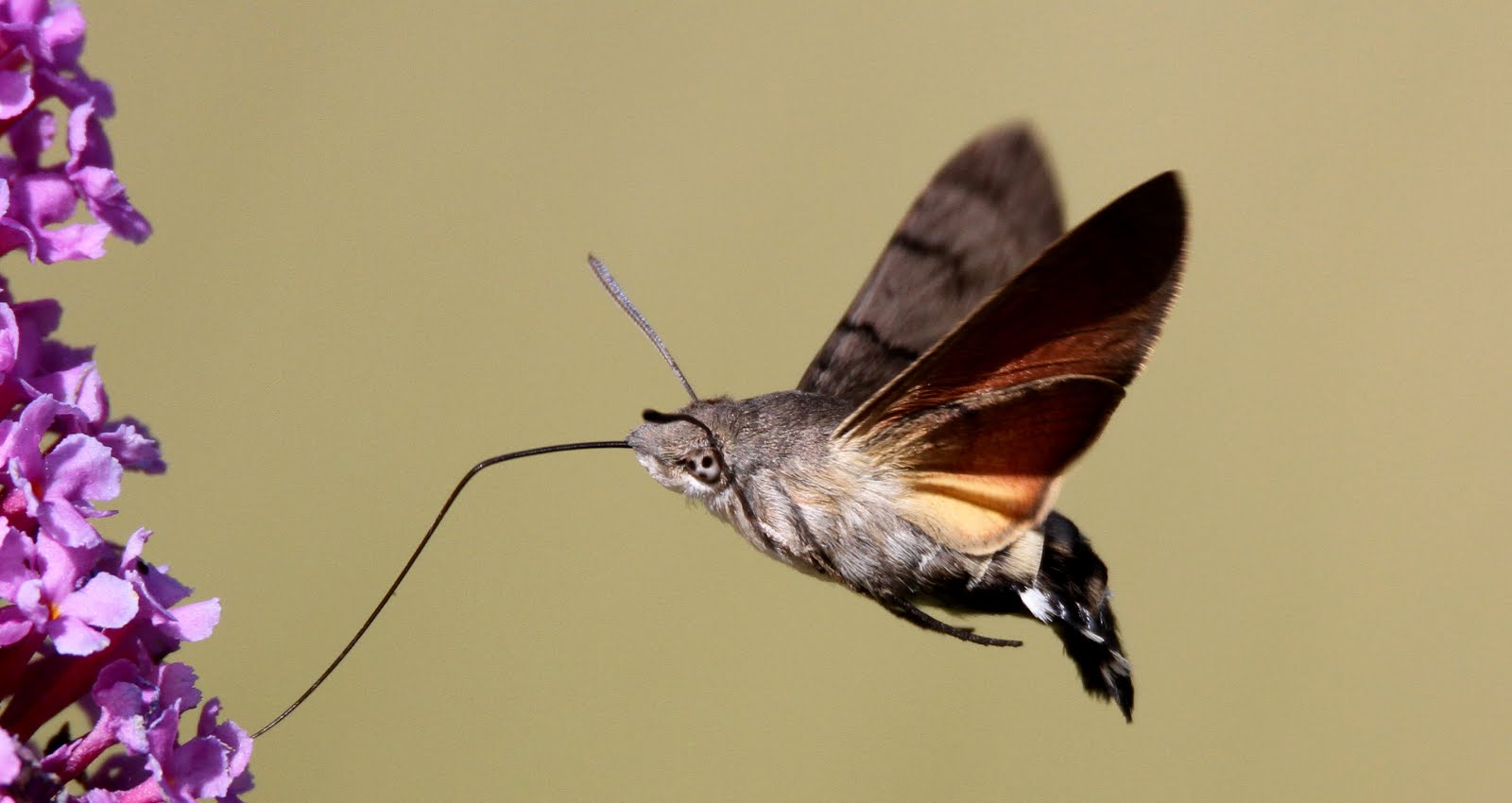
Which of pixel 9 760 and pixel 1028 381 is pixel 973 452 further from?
pixel 9 760

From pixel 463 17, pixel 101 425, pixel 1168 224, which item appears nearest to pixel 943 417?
pixel 1168 224

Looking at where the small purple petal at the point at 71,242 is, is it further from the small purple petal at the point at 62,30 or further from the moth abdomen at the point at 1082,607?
the moth abdomen at the point at 1082,607

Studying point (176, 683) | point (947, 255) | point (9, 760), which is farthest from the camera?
point (947, 255)

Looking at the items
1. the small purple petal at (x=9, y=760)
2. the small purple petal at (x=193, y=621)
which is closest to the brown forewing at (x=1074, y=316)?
the small purple petal at (x=193, y=621)

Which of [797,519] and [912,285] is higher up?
[912,285]

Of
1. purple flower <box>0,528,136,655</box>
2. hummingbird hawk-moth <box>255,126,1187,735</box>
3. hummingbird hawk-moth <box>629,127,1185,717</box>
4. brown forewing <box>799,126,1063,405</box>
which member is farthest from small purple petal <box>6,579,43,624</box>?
brown forewing <box>799,126,1063,405</box>

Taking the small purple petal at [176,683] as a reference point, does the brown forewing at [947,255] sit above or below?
above

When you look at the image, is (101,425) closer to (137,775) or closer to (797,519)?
(137,775)

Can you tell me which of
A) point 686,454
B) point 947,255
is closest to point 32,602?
point 686,454
